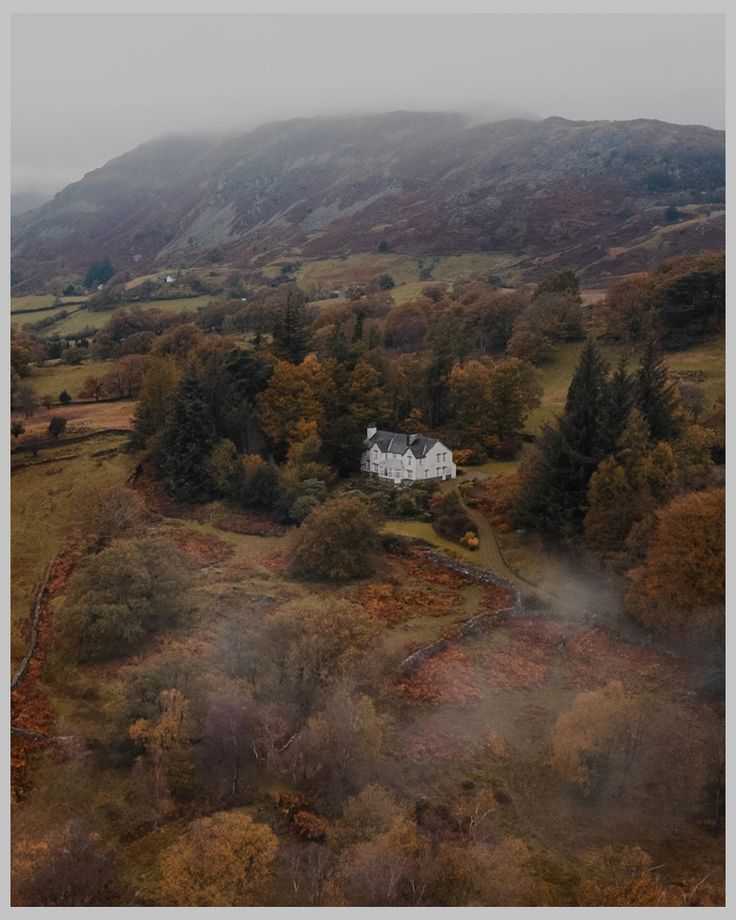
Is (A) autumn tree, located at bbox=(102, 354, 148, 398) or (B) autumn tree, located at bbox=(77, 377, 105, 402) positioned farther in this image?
(A) autumn tree, located at bbox=(102, 354, 148, 398)

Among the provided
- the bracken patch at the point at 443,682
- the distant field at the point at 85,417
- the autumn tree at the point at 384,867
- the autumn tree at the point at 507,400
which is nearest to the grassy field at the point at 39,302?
the distant field at the point at 85,417

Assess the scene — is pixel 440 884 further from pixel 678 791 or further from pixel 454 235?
pixel 454 235

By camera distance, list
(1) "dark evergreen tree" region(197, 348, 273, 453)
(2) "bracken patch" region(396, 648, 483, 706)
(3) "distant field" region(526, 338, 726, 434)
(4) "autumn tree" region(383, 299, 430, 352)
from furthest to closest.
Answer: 1. (4) "autumn tree" region(383, 299, 430, 352)
2. (3) "distant field" region(526, 338, 726, 434)
3. (1) "dark evergreen tree" region(197, 348, 273, 453)
4. (2) "bracken patch" region(396, 648, 483, 706)

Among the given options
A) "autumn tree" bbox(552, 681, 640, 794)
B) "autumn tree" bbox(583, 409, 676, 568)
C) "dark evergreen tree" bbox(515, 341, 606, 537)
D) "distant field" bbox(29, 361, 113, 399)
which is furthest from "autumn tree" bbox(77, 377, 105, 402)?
"autumn tree" bbox(552, 681, 640, 794)

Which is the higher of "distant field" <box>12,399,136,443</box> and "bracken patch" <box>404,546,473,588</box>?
"distant field" <box>12,399,136,443</box>

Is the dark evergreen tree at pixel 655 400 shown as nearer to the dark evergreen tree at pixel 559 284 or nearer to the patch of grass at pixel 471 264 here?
the dark evergreen tree at pixel 559 284

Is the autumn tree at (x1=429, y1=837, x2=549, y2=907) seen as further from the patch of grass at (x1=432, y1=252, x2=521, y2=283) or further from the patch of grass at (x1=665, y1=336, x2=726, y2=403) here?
the patch of grass at (x1=432, y1=252, x2=521, y2=283)
